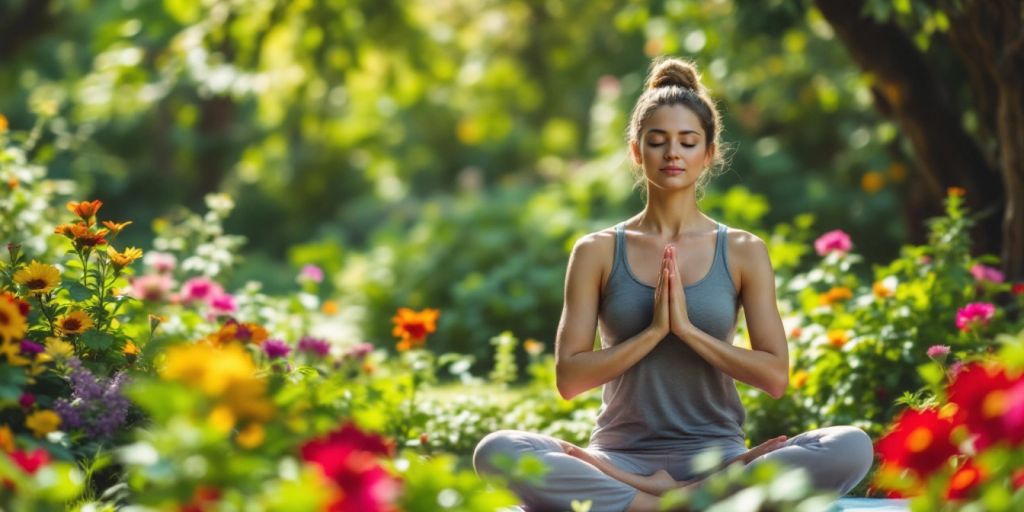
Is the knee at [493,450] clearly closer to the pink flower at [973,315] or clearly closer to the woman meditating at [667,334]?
the woman meditating at [667,334]

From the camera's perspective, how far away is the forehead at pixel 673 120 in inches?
134

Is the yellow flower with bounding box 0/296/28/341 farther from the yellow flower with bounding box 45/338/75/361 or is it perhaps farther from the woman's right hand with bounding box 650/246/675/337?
the woman's right hand with bounding box 650/246/675/337

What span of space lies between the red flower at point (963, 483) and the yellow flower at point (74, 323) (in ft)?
7.06

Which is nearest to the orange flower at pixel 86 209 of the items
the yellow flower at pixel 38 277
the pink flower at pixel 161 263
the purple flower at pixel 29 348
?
the yellow flower at pixel 38 277

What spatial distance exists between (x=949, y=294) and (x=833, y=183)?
4491 millimetres

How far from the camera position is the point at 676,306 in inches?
128

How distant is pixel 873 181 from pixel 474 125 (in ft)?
17.1

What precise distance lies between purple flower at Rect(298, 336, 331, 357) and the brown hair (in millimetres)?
1563

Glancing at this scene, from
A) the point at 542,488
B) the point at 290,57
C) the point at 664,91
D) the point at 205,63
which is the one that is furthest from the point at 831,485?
the point at 290,57

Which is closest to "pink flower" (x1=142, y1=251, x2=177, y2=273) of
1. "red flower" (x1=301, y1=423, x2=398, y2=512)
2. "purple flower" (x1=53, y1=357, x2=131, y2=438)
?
"purple flower" (x1=53, y1=357, x2=131, y2=438)

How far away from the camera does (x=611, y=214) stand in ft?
26.9

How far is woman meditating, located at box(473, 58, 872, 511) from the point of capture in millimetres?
3250

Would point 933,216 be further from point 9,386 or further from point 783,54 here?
point 9,386

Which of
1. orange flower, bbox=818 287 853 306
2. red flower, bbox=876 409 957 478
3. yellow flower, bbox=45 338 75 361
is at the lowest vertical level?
red flower, bbox=876 409 957 478
